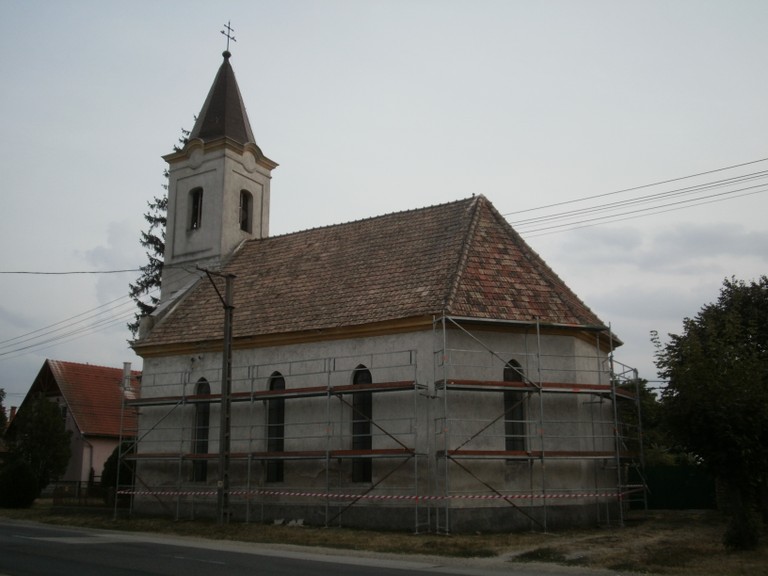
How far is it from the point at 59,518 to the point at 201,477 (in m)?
4.77

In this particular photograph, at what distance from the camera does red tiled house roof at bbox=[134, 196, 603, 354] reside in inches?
877

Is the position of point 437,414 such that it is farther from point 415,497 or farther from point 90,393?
point 90,393

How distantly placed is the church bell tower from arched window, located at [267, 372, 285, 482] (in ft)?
25.1

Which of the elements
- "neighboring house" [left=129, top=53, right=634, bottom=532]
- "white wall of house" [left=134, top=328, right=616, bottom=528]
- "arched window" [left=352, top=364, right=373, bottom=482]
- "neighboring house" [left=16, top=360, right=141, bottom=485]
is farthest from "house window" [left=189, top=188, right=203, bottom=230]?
"arched window" [left=352, top=364, right=373, bottom=482]

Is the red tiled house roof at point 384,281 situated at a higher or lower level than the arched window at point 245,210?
lower

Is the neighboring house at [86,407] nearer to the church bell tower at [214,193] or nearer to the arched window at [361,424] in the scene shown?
the church bell tower at [214,193]

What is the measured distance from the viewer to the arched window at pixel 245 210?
3222cm

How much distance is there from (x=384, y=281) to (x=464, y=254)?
2.80 metres

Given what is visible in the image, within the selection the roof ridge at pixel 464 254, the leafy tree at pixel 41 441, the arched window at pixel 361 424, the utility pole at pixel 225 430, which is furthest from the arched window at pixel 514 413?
the leafy tree at pixel 41 441

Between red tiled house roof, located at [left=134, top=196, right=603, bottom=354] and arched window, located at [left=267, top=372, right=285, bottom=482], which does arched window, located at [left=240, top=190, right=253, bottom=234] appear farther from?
arched window, located at [left=267, top=372, right=285, bottom=482]

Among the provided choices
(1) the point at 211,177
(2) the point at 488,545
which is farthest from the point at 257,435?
(1) the point at 211,177

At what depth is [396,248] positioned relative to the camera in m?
25.7

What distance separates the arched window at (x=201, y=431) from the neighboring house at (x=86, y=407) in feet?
45.8

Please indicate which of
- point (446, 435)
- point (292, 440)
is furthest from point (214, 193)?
point (446, 435)
